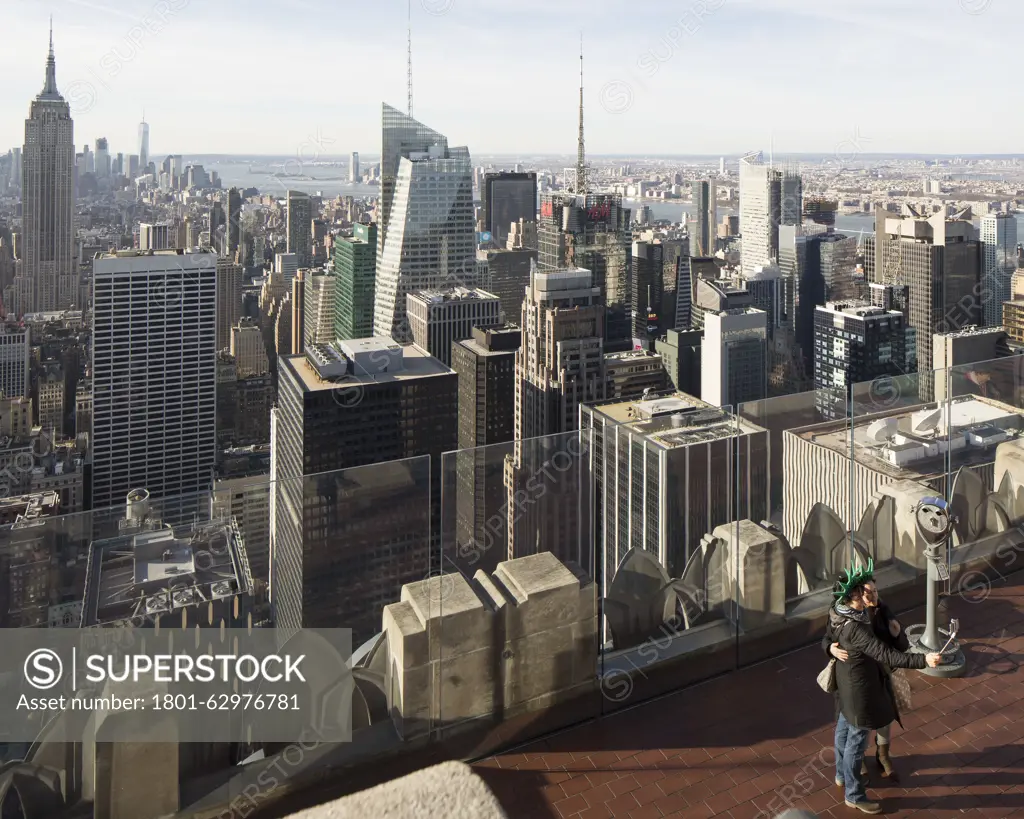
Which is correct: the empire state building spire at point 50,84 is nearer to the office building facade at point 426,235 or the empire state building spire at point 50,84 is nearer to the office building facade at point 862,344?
the office building facade at point 426,235

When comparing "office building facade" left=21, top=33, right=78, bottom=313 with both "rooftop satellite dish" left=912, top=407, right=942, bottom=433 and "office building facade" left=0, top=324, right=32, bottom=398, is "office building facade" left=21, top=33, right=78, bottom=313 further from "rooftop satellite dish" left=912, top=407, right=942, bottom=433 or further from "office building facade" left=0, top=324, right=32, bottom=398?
"rooftop satellite dish" left=912, top=407, right=942, bottom=433

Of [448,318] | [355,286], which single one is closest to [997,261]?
[448,318]

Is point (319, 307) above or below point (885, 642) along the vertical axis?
above

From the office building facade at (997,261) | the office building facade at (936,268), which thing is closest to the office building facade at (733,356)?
the office building facade at (936,268)

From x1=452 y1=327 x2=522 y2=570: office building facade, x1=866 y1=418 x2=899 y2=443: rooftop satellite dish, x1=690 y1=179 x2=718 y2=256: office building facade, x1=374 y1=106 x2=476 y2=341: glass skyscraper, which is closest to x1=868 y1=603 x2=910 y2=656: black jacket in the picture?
x1=866 y1=418 x2=899 y2=443: rooftop satellite dish

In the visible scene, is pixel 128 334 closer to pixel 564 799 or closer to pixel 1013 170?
pixel 564 799

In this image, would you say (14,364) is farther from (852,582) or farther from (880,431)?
(852,582)

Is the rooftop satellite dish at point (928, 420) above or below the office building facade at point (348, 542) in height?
above
